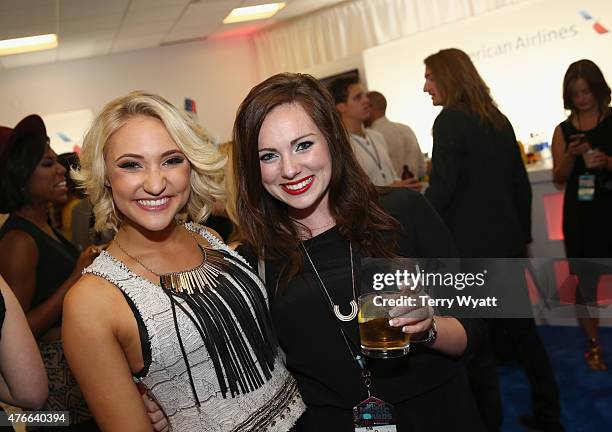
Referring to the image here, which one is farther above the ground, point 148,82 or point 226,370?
point 148,82

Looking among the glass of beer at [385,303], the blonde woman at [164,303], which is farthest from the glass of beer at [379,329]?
the blonde woman at [164,303]

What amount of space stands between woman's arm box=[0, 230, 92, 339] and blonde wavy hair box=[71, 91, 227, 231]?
602mm

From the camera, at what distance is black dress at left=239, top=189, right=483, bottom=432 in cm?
170

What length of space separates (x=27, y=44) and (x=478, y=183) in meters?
5.10

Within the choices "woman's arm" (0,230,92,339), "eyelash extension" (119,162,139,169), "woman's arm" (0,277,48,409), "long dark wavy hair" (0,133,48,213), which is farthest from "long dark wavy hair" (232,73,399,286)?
"long dark wavy hair" (0,133,48,213)

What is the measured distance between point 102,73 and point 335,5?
340 cm

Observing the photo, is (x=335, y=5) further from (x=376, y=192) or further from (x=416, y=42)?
(x=376, y=192)

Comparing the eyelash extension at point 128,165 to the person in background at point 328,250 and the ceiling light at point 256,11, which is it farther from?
the ceiling light at point 256,11

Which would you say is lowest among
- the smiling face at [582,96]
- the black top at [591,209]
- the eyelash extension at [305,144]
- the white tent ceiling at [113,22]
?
the black top at [591,209]

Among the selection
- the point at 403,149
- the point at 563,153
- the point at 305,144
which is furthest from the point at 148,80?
the point at 305,144

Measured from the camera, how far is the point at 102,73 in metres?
9.20

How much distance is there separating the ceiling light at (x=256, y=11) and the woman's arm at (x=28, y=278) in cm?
324

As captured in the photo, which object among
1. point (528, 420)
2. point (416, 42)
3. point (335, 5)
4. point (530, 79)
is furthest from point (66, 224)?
point (335, 5)

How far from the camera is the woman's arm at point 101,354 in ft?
5.17
